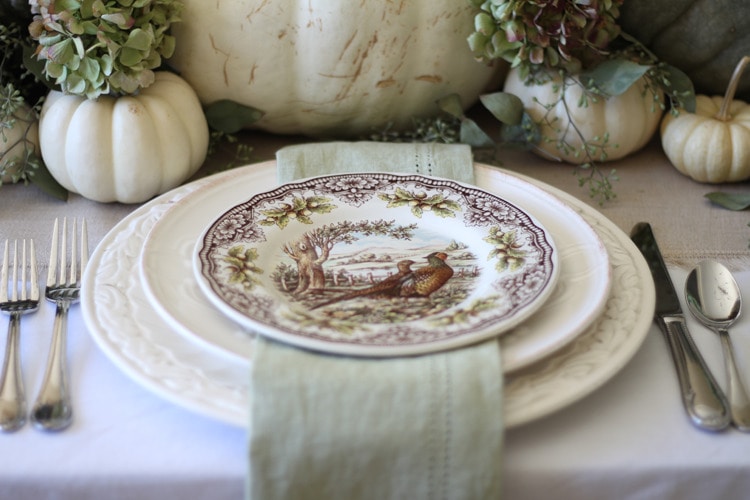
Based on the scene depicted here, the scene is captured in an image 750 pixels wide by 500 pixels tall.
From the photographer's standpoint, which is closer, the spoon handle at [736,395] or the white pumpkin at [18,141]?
the spoon handle at [736,395]

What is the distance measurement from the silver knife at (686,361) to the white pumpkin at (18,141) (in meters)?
0.71

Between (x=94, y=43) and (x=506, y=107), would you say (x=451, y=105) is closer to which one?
(x=506, y=107)

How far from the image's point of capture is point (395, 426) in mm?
495

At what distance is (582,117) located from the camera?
969 mm

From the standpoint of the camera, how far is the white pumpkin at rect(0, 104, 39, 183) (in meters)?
0.92

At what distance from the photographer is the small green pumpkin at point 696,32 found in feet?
3.26

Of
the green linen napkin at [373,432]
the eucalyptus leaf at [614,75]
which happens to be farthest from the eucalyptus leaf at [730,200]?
the green linen napkin at [373,432]

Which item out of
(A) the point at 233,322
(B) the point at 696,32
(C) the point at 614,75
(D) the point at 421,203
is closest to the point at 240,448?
(A) the point at 233,322

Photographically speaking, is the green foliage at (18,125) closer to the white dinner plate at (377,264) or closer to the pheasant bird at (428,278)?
the white dinner plate at (377,264)

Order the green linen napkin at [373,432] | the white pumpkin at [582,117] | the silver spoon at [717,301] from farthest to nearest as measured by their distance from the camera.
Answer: the white pumpkin at [582,117], the silver spoon at [717,301], the green linen napkin at [373,432]

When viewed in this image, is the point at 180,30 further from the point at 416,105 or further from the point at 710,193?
the point at 710,193

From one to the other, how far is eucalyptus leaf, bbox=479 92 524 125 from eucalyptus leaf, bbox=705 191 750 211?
9.8 inches

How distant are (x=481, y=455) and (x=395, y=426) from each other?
0.06 metres

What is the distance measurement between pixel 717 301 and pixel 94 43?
68cm
